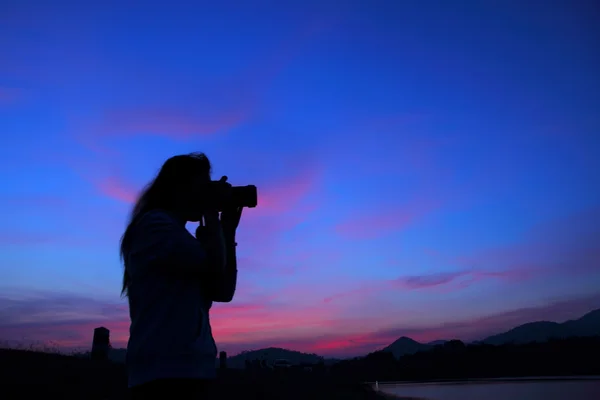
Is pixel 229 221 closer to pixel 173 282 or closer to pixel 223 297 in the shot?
pixel 223 297

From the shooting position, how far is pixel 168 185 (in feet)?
7.82

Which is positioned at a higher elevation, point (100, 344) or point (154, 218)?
point (154, 218)

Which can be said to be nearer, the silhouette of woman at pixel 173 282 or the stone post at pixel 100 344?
the silhouette of woman at pixel 173 282

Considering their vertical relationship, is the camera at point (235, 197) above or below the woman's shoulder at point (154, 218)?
above

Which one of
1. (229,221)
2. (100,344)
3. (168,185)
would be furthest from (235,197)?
(100,344)

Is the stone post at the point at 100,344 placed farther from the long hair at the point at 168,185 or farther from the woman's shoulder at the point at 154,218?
the woman's shoulder at the point at 154,218

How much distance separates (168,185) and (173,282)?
0.57 m

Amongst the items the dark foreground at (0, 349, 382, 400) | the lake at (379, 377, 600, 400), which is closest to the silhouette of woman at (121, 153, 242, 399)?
the dark foreground at (0, 349, 382, 400)

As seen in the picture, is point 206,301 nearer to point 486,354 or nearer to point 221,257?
point 221,257

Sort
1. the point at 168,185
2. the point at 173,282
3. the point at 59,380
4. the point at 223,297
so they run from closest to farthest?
the point at 173,282, the point at 223,297, the point at 168,185, the point at 59,380

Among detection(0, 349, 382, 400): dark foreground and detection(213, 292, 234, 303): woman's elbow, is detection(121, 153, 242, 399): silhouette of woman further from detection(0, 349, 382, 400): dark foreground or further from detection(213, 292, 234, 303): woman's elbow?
detection(0, 349, 382, 400): dark foreground

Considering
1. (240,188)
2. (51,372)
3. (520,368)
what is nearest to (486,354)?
(520,368)

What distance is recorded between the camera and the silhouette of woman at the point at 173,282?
72.1 inches

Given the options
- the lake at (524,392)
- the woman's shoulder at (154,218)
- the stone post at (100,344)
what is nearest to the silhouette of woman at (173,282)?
the woman's shoulder at (154,218)
